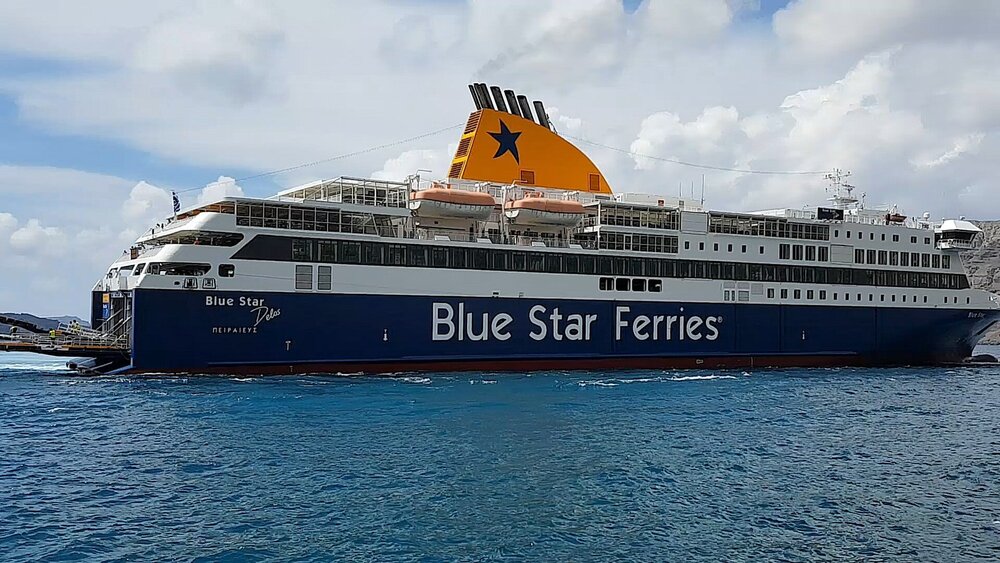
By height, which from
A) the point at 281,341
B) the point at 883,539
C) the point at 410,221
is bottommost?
the point at 883,539

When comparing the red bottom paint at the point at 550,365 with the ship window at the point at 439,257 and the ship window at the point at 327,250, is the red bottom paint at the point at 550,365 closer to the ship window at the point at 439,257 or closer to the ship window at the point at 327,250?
the ship window at the point at 439,257

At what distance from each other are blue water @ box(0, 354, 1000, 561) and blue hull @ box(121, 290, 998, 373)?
114 inches

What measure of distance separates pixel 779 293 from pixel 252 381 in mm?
27787

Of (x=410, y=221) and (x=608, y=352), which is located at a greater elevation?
(x=410, y=221)

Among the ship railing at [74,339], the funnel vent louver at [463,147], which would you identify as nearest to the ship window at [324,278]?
the ship railing at [74,339]

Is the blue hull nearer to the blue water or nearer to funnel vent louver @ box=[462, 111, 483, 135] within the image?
the blue water

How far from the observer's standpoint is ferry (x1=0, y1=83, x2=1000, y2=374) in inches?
1233

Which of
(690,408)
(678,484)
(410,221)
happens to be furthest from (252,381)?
(678,484)

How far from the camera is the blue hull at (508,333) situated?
101 ft

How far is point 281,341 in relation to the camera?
32.1 metres

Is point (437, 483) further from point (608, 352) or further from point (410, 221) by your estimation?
point (608, 352)

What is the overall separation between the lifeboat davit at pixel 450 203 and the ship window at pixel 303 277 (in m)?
5.67

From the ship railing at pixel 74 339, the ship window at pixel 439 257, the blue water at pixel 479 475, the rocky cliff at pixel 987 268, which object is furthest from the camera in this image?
the rocky cliff at pixel 987 268

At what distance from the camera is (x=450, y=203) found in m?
35.5
